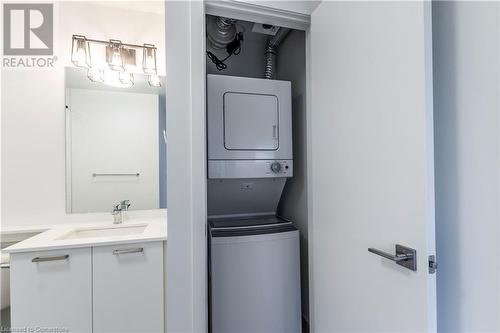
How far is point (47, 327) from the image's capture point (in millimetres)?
1448

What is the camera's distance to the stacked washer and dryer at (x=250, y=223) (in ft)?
4.98

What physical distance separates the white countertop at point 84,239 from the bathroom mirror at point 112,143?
0.55 feet

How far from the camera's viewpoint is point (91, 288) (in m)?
1.51

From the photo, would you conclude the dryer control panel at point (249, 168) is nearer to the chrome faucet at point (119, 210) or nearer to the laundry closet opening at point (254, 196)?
the laundry closet opening at point (254, 196)

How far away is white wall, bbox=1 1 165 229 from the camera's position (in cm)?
186

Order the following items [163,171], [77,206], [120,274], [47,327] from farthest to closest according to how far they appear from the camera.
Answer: [163,171]
[77,206]
[120,274]
[47,327]

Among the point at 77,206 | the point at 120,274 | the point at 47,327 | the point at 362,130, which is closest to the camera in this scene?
the point at 362,130

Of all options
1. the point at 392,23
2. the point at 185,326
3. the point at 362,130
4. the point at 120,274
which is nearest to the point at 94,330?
the point at 120,274

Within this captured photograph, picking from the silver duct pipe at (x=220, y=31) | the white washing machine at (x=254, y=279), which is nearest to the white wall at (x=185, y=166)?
the white washing machine at (x=254, y=279)

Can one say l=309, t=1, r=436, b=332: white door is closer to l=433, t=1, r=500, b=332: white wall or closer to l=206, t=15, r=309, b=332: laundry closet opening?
l=433, t=1, r=500, b=332: white wall

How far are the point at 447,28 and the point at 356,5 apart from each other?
0.38 metres

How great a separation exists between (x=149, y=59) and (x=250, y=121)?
1.23 m

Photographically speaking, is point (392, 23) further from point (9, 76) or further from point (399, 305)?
point (9, 76)

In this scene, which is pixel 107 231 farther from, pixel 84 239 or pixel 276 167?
pixel 276 167
